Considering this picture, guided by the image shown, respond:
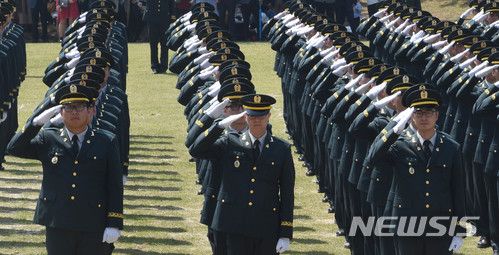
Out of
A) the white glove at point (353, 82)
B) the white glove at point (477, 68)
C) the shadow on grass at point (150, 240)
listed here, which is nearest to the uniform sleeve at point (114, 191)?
the white glove at point (353, 82)

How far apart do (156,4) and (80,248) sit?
15133mm

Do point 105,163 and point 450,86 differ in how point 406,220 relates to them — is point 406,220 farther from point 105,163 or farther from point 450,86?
point 450,86

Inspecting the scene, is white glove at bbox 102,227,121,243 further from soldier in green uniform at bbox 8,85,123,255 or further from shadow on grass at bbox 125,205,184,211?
shadow on grass at bbox 125,205,184,211

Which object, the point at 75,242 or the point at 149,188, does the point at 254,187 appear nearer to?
the point at 75,242

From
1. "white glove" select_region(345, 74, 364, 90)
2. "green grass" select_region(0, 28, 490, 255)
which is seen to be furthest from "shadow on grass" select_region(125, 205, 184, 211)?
"white glove" select_region(345, 74, 364, 90)

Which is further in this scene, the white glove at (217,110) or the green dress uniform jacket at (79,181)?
the white glove at (217,110)

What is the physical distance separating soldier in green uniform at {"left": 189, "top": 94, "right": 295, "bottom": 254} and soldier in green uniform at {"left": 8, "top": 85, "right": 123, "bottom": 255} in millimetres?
717


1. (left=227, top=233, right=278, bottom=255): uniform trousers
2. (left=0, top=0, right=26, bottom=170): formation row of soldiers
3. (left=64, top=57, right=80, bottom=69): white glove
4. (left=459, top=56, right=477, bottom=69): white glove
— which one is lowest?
(left=0, top=0, right=26, bottom=170): formation row of soldiers

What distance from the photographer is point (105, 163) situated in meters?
8.88

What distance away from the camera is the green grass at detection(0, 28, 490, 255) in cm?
1183

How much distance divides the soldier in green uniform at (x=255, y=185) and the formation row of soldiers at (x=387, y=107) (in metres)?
0.80

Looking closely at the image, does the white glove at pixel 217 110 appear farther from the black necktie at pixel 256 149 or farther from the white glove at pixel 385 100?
the white glove at pixel 385 100

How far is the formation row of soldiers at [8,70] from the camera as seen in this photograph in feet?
49.6

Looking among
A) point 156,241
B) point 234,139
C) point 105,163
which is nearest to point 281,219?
point 234,139
